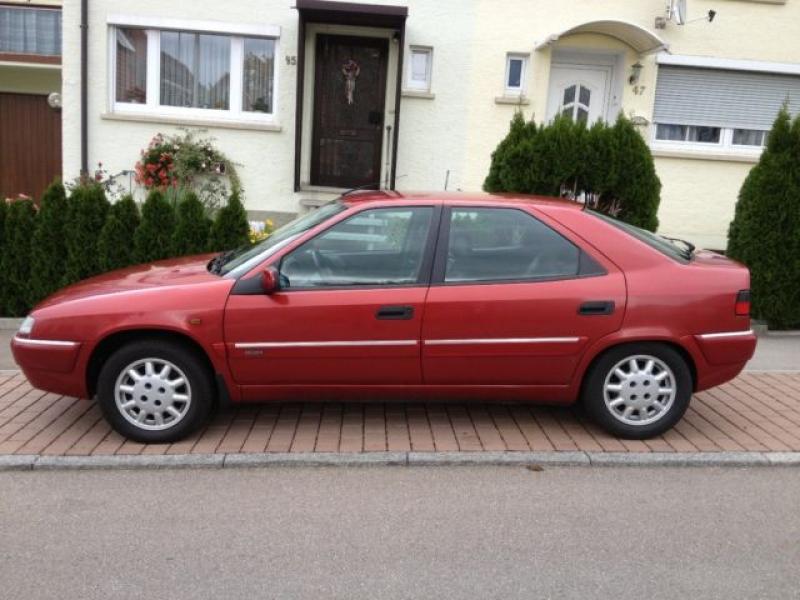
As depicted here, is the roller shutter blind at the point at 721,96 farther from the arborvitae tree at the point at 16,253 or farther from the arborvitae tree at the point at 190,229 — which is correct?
the arborvitae tree at the point at 16,253

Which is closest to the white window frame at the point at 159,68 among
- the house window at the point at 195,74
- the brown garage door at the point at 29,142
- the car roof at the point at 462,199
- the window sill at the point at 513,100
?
the house window at the point at 195,74

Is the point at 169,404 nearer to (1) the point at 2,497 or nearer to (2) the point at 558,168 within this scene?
(1) the point at 2,497

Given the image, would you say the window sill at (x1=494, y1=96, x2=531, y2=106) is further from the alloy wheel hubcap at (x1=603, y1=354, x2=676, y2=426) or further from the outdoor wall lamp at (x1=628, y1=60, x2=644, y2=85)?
the alloy wheel hubcap at (x1=603, y1=354, x2=676, y2=426)

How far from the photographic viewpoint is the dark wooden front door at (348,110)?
36.6 ft

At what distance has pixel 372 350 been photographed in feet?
15.8

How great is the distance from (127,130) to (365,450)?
25.5 feet

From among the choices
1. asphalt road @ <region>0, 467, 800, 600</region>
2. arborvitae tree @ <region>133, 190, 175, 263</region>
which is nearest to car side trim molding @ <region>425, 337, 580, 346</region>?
asphalt road @ <region>0, 467, 800, 600</region>

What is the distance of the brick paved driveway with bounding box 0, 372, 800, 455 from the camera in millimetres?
4898

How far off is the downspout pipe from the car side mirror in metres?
7.09

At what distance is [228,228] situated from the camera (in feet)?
26.5

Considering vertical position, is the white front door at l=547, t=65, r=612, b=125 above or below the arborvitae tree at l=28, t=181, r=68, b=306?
above

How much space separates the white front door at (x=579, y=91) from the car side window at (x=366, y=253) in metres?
7.32

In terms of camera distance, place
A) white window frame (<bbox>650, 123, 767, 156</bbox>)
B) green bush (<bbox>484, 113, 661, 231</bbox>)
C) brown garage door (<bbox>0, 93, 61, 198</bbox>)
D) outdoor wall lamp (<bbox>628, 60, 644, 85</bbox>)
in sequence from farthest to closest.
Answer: brown garage door (<bbox>0, 93, 61, 198</bbox>) → white window frame (<bbox>650, 123, 767, 156</bbox>) → outdoor wall lamp (<bbox>628, 60, 644, 85</bbox>) → green bush (<bbox>484, 113, 661, 231</bbox>)

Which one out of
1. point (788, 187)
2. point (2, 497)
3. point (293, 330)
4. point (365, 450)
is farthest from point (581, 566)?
point (788, 187)
